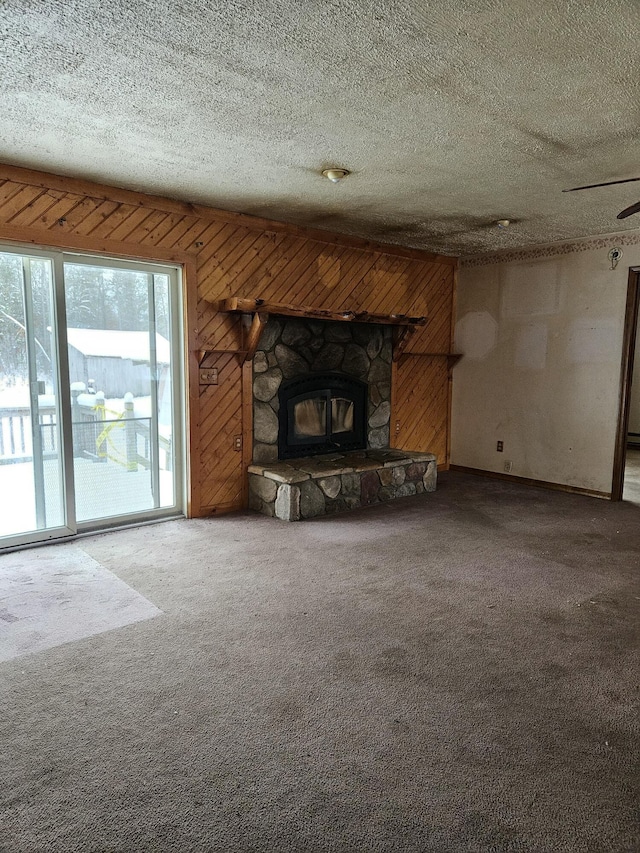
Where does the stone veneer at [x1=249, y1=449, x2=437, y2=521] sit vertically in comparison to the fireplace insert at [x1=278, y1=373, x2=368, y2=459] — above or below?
below

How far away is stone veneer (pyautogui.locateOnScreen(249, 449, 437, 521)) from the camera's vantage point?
453cm

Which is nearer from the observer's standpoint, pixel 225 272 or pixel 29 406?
pixel 29 406

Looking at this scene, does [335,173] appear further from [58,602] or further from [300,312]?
[58,602]

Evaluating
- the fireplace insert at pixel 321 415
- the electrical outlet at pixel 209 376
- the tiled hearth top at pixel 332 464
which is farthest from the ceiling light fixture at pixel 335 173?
the tiled hearth top at pixel 332 464

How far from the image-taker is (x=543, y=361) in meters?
5.81

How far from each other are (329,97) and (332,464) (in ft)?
9.89

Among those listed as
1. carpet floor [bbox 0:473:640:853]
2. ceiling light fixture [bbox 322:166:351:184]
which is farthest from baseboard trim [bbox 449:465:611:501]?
ceiling light fixture [bbox 322:166:351:184]

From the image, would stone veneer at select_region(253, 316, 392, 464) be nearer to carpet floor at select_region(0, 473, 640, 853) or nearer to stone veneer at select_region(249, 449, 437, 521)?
stone veneer at select_region(249, 449, 437, 521)

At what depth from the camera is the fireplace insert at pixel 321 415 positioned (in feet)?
16.7

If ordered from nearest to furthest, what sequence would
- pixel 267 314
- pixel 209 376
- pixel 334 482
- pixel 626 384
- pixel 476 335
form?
pixel 267 314 < pixel 209 376 < pixel 334 482 < pixel 626 384 < pixel 476 335

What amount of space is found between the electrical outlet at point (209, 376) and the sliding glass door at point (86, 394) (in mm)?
186

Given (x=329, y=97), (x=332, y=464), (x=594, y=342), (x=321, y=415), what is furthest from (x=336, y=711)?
(x=594, y=342)

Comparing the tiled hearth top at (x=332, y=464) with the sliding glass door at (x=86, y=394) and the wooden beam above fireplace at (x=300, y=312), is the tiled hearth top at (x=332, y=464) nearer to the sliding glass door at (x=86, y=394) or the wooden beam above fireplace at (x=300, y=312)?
the sliding glass door at (x=86, y=394)

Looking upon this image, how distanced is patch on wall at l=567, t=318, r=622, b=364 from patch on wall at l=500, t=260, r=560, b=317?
32 centimetres
